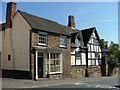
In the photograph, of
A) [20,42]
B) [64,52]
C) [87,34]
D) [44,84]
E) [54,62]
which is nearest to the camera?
[44,84]

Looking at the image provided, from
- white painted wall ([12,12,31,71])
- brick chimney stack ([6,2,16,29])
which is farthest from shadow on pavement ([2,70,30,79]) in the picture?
brick chimney stack ([6,2,16,29])

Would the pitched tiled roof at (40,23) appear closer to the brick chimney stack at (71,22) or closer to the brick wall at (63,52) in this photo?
the brick wall at (63,52)

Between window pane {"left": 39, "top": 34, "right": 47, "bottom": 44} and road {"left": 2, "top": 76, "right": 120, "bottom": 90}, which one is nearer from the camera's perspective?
road {"left": 2, "top": 76, "right": 120, "bottom": 90}

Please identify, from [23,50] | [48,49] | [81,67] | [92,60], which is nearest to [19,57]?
[23,50]

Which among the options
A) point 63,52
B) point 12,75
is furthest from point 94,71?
point 12,75

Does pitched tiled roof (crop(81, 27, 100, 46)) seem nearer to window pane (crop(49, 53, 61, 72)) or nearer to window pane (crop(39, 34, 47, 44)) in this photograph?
window pane (crop(49, 53, 61, 72))

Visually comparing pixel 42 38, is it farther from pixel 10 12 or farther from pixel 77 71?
pixel 77 71

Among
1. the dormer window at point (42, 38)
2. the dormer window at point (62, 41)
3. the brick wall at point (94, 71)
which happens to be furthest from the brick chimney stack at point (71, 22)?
the dormer window at point (42, 38)

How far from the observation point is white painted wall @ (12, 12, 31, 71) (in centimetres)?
2721

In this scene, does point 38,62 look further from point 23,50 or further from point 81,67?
point 81,67

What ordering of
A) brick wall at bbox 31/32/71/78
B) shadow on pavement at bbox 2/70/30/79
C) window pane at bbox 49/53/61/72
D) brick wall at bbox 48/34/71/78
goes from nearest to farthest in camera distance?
brick wall at bbox 31/32/71/78
shadow on pavement at bbox 2/70/30/79
window pane at bbox 49/53/61/72
brick wall at bbox 48/34/71/78

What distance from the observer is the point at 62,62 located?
102ft

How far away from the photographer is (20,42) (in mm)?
28203

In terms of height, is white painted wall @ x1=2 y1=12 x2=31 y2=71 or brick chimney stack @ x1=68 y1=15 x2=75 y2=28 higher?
brick chimney stack @ x1=68 y1=15 x2=75 y2=28
